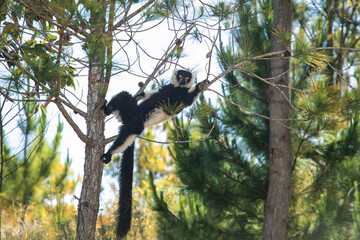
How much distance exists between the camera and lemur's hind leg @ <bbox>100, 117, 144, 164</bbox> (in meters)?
3.86

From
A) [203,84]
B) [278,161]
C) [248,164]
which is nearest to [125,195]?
[203,84]

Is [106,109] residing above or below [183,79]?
below

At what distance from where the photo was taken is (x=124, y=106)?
4.27 meters

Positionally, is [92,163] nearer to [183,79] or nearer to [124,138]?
[124,138]

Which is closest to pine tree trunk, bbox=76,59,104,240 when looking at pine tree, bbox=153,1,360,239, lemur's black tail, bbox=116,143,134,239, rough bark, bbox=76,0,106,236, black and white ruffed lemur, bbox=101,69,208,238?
rough bark, bbox=76,0,106,236

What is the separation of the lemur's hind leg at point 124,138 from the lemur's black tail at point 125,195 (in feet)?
0.77

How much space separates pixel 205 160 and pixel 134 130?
9.52 ft

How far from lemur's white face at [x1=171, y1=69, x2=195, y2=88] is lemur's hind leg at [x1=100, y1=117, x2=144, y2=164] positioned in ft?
2.79

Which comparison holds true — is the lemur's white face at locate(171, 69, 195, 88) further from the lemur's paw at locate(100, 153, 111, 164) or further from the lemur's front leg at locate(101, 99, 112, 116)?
the lemur's paw at locate(100, 153, 111, 164)

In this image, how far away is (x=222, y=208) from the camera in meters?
6.99

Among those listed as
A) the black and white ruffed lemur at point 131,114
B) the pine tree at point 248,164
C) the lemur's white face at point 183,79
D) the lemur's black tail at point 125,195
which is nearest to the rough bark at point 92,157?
the black and white ruffed lemur at point 131,114

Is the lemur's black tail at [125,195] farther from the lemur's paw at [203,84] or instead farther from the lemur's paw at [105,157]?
the lemur's paw at [203,84]

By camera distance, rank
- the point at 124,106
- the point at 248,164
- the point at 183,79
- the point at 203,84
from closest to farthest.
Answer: the point at 124,106, the point at 203,84, the point at 183,79, the point at 248,164

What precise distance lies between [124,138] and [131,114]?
1.25 feet
